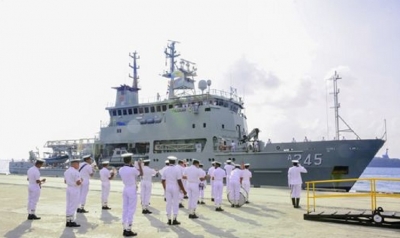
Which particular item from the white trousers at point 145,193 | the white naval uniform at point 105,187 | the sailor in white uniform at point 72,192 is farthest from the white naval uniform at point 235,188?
the sailor in white uniform at point 72,192

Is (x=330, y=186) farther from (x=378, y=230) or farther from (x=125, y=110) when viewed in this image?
(x=125, y=110)

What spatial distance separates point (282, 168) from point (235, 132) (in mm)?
6160

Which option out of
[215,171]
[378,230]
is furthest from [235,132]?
[378,230]

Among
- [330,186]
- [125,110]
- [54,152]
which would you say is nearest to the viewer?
[330,186]

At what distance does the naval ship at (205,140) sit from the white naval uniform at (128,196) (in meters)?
15.1

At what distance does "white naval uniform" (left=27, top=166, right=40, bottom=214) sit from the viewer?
27.6 feet

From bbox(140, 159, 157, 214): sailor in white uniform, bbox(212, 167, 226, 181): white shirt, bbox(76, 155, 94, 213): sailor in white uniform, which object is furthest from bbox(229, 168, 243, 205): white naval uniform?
bbox(76, 155, 94, 213): sailor in white uniform

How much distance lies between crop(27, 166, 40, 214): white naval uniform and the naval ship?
14.8m

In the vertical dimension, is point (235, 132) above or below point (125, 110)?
below

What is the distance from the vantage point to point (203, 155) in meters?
23.6

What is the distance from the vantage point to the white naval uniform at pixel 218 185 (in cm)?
1014

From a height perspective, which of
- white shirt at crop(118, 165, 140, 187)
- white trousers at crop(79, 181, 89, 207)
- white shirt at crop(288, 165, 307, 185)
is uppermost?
white shirt at crop(118, 165, 140, 187)

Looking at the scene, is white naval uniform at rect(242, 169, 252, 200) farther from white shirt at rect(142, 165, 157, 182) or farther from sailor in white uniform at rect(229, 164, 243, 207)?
white shirt at rect(142, 165, 157, 182)

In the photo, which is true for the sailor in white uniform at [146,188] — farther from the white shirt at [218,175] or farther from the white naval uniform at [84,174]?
the white shirt at [218,175]
